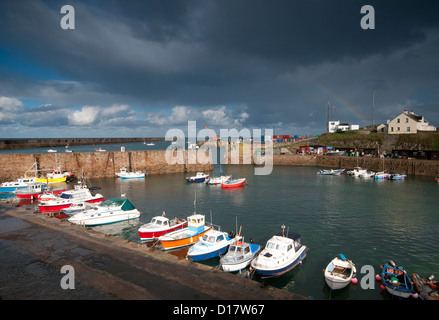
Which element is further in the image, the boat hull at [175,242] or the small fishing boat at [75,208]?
the small fishing boat at [75,208]

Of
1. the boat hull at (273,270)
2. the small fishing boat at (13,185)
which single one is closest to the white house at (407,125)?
the boat hull at (273,270)

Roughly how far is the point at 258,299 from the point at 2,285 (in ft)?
37.1

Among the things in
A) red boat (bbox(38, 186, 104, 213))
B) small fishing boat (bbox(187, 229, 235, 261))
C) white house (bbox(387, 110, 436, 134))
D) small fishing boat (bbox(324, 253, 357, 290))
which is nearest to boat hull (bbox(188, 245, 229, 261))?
small fishing boat (bbox(187, 229, 235, 261))

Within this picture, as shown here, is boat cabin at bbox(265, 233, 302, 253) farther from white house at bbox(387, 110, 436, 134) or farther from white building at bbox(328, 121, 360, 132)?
white building at bbox(328, 121, 360, 132)

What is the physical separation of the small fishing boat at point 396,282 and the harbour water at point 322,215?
0.62 meters

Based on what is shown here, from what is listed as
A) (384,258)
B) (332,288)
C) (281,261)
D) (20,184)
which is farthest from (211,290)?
(20,184)

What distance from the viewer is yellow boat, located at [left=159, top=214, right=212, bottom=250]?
20078 mm

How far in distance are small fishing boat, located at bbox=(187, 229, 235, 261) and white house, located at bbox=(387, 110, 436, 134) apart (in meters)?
81.1

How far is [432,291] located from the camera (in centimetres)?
1367

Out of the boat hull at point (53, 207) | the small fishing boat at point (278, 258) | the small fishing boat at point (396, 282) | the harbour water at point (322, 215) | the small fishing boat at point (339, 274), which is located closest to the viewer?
the small fishing boat at point (396, 282)

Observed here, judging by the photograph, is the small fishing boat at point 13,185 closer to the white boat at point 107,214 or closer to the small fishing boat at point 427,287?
the white boat at point 107,214

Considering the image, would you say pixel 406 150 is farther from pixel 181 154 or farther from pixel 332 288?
pixel 332 288

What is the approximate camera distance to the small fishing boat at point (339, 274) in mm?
14859

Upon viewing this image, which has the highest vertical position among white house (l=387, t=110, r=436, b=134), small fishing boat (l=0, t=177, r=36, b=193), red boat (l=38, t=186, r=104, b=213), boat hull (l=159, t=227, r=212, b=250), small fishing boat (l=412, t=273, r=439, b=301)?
white house (l=387, t=110, r=436, b=134)
